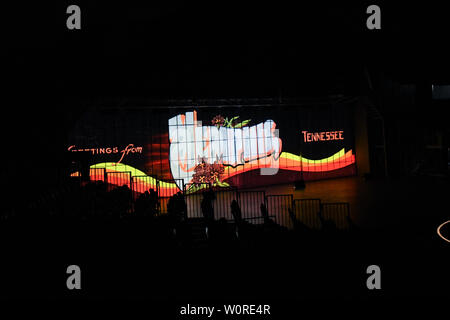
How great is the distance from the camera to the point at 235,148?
16047 millimetres

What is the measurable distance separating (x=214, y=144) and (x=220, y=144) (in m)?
0.27

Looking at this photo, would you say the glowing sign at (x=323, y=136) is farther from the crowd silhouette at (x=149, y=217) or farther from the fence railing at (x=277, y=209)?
the crowd silhouette at (x=149, y=217)

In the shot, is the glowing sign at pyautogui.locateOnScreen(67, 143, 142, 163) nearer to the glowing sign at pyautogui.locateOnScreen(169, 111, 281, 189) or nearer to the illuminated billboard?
the illuminated billboard

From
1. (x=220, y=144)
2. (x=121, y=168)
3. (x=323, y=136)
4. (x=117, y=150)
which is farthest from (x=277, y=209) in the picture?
(x=323, y=136)

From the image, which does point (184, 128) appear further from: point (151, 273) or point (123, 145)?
point (151, 273)

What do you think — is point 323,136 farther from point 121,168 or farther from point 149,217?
point 149,217

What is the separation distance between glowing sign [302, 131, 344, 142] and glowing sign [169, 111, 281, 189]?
146 cm

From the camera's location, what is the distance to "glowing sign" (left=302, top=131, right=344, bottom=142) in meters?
17.1

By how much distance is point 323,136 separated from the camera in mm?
17453

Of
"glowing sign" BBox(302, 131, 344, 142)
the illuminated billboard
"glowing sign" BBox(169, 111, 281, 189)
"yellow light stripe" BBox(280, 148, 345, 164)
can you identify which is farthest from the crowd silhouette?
"glowing sign" BBox(302, 131, 344, 142)

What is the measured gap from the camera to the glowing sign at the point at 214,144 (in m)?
15.0

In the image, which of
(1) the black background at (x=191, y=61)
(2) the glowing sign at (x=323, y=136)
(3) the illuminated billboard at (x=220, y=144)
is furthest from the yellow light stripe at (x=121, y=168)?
(2) the glowing sign at (x=323, y=136)

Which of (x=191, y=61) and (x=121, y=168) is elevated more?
(x=191, y=61)
